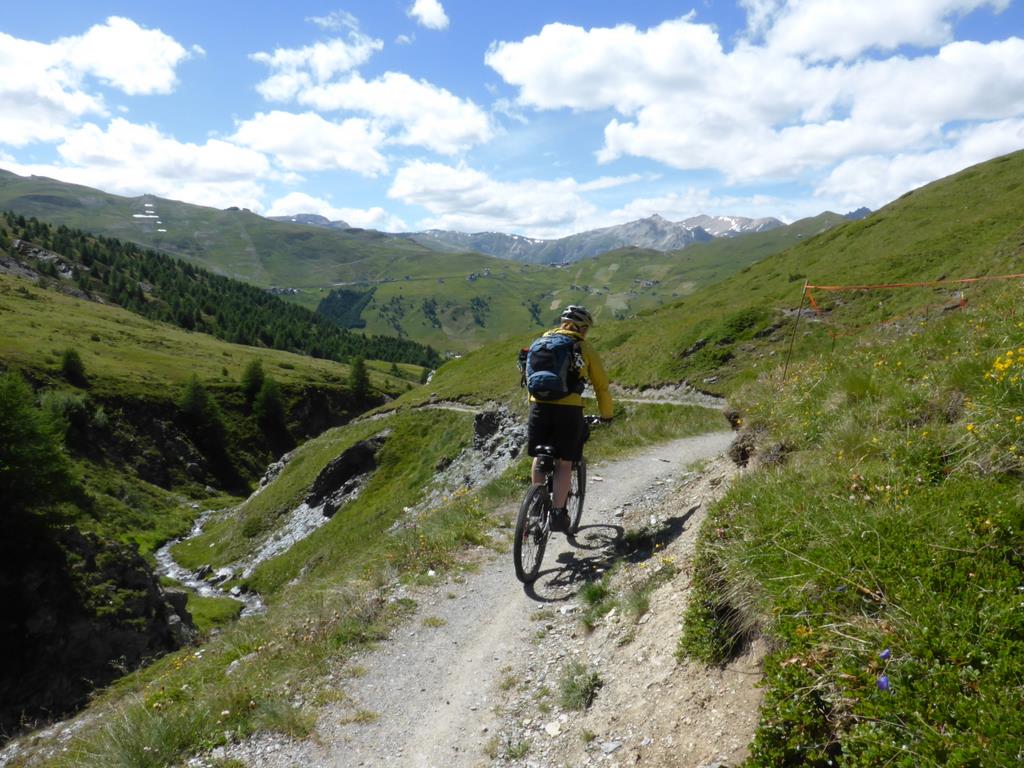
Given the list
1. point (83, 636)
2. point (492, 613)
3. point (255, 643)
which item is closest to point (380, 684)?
point (492, 613)

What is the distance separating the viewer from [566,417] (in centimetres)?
915

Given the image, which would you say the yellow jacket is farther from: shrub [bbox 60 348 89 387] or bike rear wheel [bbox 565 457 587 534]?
shrub [bbox 60 348 89 387]

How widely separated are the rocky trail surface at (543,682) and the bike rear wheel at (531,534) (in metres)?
0.31

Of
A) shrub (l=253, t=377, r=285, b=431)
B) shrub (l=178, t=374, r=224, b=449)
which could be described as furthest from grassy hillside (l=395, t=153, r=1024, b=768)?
shrub (l=253, t=377, r=285, b=431)

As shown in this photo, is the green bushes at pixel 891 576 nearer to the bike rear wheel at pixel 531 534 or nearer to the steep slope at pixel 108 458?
the bike rear wheel at pixel 531 534

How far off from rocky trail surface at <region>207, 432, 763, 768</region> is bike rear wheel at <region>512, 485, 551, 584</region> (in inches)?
12.1

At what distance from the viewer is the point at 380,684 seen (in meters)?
7.39

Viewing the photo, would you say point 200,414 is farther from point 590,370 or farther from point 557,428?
point 590,370

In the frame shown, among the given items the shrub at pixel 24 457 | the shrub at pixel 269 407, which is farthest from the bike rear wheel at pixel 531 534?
the shrub at pixel 269 407

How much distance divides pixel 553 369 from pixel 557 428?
1.01 metres

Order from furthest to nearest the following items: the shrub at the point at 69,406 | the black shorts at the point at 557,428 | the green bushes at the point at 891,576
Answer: the shrub at the point at 69,406
the black shorts at the point at 557,428
the green bushes at the point at 891,576

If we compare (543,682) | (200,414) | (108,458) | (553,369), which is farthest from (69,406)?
(543,682)

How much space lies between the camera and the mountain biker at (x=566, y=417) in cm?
917

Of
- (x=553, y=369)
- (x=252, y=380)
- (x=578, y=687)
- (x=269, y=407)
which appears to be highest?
(x=553, y=369)
